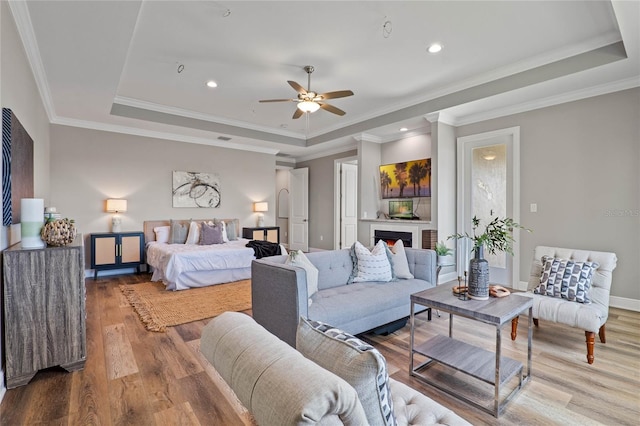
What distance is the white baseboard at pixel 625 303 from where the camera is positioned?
3614 millimetres

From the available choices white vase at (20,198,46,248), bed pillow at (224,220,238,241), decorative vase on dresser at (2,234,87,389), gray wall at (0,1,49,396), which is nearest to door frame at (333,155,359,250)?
bed pillow at (224,220,238,241)

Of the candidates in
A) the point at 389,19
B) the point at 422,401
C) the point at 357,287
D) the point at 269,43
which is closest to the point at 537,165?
the point at 389,19

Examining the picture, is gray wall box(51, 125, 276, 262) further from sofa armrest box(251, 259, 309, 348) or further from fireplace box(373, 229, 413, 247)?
sofa armrest box(251, 259, 309, 348)

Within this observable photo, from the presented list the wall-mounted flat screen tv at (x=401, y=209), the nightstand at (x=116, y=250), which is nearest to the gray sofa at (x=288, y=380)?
the wall-mounted flat screen tv at (x=401, y=209)

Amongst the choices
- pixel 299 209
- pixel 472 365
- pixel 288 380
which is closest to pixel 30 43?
pixel 288 380

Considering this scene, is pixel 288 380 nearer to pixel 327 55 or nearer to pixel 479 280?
pixel 479 280

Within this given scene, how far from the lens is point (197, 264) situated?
4633 mm

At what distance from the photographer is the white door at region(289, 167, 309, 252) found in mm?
8516

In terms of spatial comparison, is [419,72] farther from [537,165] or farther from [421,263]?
[421,263]

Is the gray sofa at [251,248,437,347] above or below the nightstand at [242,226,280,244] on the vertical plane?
→ below

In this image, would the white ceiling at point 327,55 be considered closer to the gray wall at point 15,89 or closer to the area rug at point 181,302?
the gray wall at point 15,89

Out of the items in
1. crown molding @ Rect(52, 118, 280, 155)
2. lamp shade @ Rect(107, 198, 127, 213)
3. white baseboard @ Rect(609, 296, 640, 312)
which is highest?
crown molding @ Rect(52, 118, 280, 155)

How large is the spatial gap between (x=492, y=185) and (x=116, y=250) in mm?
6185

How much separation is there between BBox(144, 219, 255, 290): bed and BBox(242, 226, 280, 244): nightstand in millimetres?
1095
